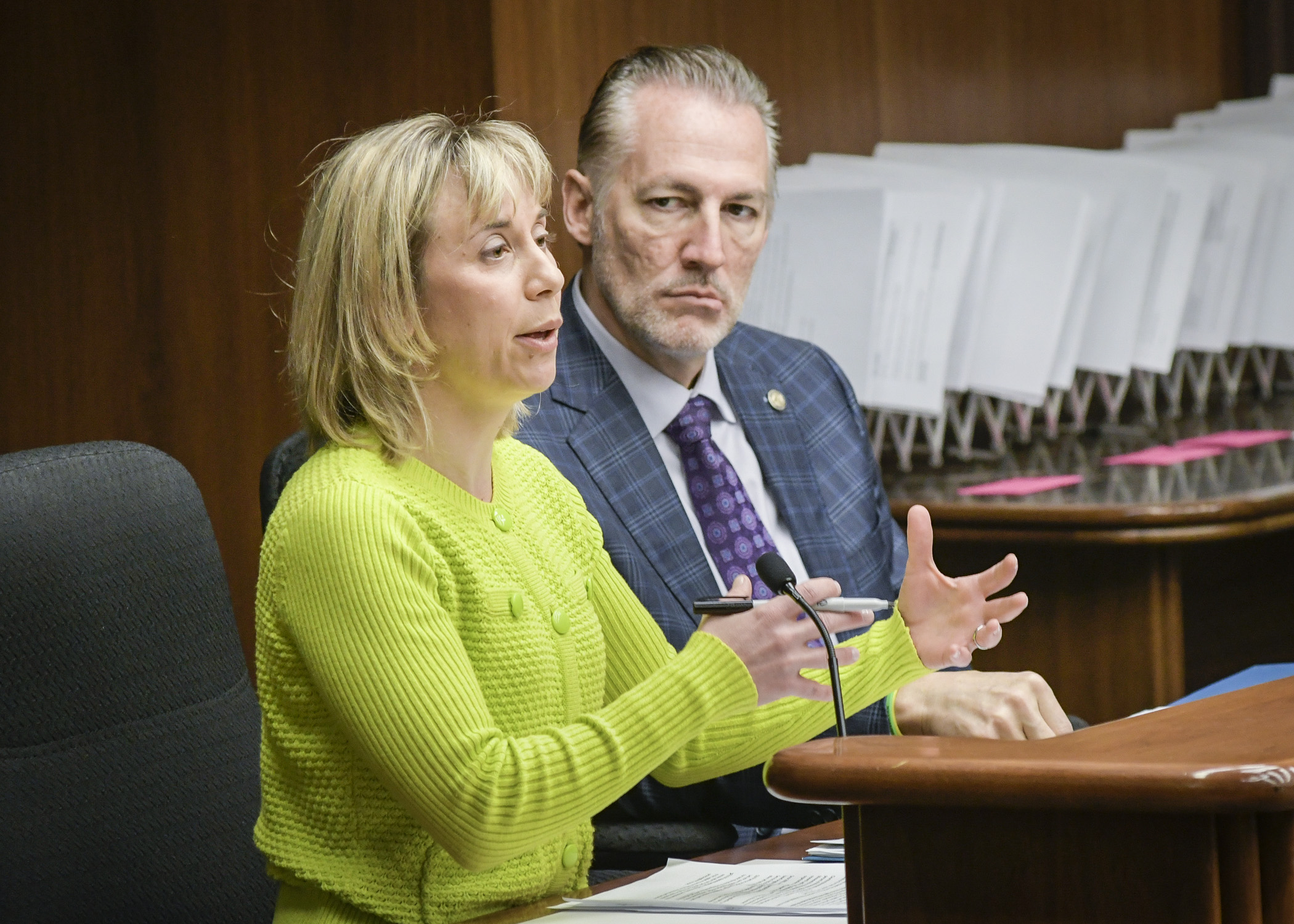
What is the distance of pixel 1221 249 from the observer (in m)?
3.24

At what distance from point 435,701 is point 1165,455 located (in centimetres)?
196

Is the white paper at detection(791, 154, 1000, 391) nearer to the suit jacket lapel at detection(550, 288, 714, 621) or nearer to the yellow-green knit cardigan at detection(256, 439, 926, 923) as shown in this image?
the suit jacket lapel at detection(550, 288, 714, 621)

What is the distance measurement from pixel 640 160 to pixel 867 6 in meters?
1.36

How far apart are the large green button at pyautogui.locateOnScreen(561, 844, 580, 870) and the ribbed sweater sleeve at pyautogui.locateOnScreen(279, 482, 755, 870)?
0.10 metres

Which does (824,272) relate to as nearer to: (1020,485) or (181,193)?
(1020,485)

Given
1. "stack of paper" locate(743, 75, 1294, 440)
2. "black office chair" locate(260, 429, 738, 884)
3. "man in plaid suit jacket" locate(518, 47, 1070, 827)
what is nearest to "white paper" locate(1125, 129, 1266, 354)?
"stack of paper" locate(743, 75, 1294, 440)

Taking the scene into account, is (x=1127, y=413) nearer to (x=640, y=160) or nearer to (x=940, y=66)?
(x=940, y=66)

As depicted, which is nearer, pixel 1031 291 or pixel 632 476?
pixel 632 476

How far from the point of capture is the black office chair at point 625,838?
1531mm

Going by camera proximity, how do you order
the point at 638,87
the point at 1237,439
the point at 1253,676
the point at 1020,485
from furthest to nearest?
the point at 1237,439 → the point at 1020,485 → the point at 638,87 → the point at 1253,676

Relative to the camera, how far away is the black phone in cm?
111

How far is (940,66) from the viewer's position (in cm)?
336

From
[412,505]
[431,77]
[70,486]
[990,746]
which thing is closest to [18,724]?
[70,486]

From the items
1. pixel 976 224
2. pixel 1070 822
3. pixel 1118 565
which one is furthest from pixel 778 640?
pixel 976 224
